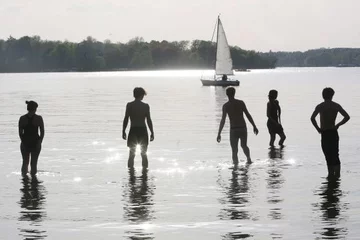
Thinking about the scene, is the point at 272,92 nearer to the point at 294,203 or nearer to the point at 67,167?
the point at 67,167

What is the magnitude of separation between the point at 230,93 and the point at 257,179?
2.15 metres

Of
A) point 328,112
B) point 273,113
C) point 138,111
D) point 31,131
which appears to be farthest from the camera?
point 273,113

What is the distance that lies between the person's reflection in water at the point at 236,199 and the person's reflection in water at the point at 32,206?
2.47 meters

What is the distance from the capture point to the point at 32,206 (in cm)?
1445

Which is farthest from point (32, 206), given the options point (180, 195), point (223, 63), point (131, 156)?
point (223, 63)

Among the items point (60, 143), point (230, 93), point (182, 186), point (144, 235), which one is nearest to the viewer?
point (144, 235)

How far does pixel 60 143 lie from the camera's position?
2812 centimetres

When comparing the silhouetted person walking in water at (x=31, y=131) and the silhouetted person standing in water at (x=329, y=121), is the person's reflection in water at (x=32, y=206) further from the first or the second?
the silhouetted person standing in water at (x=329, y=121)

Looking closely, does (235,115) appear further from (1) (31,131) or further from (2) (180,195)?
(1) (31,131)

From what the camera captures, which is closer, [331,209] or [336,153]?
[331,209]

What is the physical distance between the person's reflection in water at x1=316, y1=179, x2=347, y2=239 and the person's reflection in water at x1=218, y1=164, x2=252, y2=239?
104cm

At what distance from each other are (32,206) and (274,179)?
5.19 meters

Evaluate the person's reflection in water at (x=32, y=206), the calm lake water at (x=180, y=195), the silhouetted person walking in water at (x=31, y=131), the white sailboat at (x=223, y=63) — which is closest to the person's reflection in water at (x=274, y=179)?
the calm lake water at (x=180, y=195)

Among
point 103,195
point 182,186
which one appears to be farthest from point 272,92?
point 103,195
